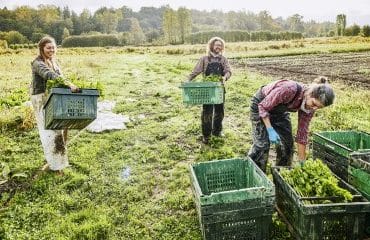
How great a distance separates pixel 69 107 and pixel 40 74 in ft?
2.71

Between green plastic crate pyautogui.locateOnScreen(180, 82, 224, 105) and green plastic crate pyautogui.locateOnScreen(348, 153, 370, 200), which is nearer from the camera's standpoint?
green plastic crate pyautogui.locateOnScreen(348, 153, 370, 200)

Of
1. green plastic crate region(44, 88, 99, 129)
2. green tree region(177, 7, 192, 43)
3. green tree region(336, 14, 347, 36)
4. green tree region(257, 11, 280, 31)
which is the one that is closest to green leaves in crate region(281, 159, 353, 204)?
green plastic crate region(44, 88, 99, 129)

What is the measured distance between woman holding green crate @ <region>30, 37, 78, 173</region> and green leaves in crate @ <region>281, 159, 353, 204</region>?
3367 millimetres

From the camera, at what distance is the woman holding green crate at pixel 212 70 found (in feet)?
25.7

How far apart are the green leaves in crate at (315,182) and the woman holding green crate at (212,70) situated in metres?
3.69

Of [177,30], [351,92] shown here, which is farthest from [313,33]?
[351,92]

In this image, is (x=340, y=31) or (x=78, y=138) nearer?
(x=78, y=138)

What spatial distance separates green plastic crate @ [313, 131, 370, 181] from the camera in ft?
16.0

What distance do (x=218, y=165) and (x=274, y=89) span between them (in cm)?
129

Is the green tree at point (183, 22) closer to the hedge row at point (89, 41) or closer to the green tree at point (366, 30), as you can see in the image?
the hedge row at point (89, 41)

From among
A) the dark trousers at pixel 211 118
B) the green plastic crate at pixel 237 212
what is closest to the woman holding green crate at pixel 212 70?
the dark trousers at pixel 211 118

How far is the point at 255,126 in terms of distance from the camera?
5.25 metres

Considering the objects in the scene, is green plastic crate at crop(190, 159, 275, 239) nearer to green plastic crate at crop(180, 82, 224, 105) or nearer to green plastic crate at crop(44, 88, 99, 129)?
green plastic crate at crop(44, 88, 99, 129)

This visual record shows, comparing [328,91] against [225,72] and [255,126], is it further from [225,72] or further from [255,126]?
[225,72]
